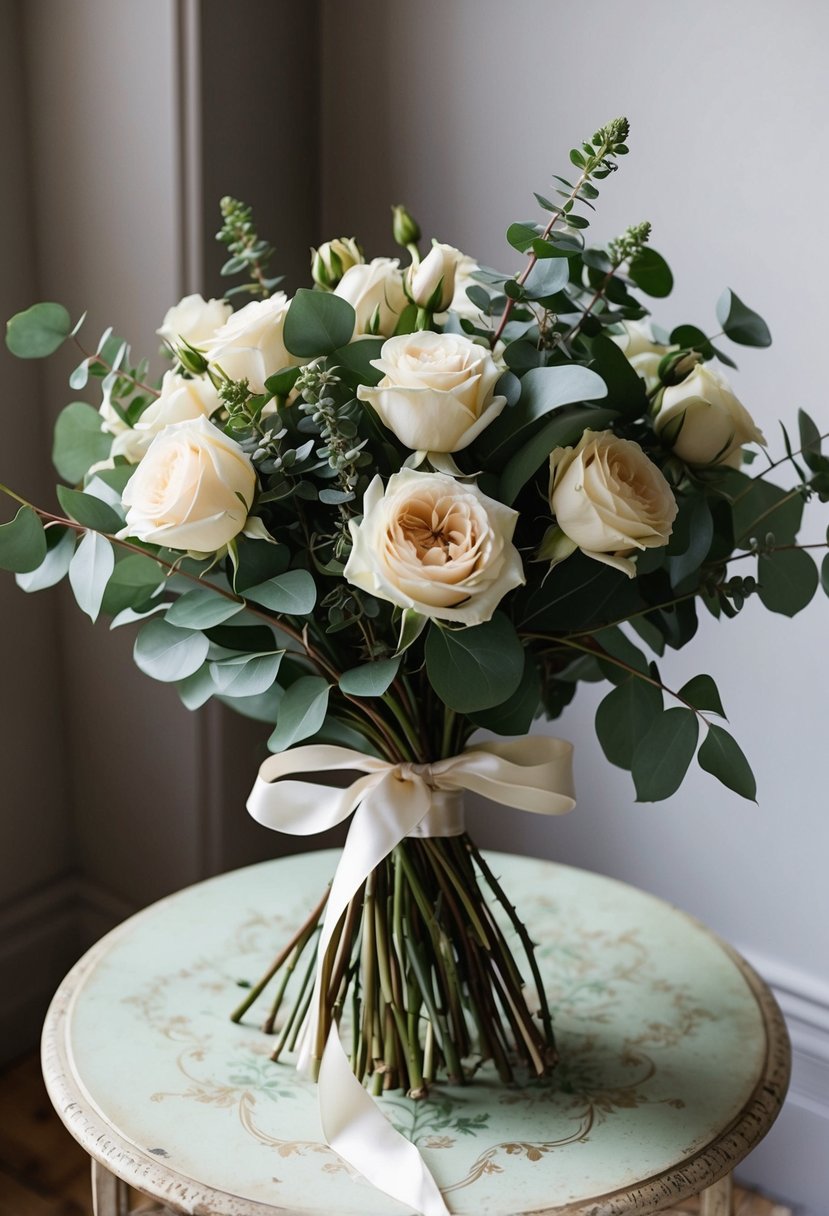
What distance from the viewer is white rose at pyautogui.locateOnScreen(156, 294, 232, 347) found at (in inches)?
31.4

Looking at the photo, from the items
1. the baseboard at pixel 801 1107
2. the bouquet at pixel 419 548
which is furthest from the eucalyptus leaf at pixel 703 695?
the baseboard at pixel 801 1107

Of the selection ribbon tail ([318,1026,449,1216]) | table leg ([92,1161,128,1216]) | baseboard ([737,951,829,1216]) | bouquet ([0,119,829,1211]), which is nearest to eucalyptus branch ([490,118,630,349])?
bouquet ([0,119,829,1211])

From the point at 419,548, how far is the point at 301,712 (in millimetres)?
161

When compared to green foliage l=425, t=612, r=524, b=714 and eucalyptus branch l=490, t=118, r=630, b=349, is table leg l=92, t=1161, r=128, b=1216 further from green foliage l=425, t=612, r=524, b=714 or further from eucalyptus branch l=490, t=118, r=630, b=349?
eucalyptus branch l=490, t=118, r=630, b=349

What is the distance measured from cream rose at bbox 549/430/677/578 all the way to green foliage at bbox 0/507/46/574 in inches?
12.6

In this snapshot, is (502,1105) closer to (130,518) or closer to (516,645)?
(516,645)

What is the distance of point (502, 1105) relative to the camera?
→ 33.0 inches

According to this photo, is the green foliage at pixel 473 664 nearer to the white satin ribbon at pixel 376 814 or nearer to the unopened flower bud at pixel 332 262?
the white satin ribbon at pixel 376 814

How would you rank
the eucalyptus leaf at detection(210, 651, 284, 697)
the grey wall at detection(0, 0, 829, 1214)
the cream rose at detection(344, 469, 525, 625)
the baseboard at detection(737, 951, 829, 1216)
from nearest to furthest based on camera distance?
the cream rose at detection(344, 469, 525, 625) → the eucalyptus leaf at detection(210, 651, 284, 697) → the grey wall at detection(0, 0, 829, 1214) → the baseboard at detection(737, 951, 829, 1216)

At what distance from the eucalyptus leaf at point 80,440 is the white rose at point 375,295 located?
25cm

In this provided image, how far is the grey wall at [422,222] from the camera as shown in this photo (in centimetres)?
116

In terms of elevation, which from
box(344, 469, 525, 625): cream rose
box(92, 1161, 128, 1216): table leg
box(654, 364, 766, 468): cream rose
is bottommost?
box(92, 1161, 128, 1216): table leg

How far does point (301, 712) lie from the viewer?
2.41ft

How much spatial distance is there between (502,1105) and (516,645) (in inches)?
14.8
